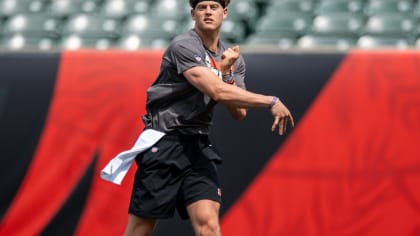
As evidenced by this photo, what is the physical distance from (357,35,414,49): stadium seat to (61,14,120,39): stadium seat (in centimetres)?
246

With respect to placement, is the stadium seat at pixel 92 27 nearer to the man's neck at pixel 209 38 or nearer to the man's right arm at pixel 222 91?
the man's neck at pixel 209 38

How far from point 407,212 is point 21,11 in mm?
5386

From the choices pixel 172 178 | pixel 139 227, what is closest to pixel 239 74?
pixel 172 178

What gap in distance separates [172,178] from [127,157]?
0.88 ft

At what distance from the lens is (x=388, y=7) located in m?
7.71

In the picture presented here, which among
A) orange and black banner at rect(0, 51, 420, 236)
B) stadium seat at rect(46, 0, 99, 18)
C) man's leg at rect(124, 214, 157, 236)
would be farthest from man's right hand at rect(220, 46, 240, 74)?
stadium seat at rect(46, 0, 99, 18)

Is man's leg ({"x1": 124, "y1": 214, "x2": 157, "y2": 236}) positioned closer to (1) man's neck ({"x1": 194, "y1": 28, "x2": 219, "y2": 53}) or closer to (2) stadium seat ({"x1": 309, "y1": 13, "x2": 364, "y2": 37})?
(1) man's neck ({"x1": 194, "y1": 28, "x2": 219, "y2": 53})

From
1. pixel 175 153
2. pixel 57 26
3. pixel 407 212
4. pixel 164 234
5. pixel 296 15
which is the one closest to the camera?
pixel 175 153

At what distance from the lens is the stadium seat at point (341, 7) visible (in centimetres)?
783

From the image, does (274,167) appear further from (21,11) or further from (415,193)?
(21,11)

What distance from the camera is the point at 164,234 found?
19.2 feet

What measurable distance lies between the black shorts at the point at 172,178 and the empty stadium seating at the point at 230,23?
8.99 ft

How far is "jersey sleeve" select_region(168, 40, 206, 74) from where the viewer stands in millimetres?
4207

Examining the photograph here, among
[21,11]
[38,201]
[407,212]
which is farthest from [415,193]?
[21,11]
